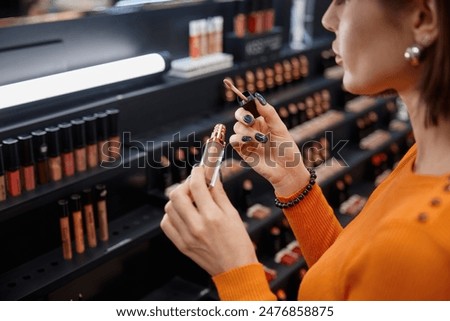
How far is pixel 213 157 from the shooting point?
80 cm

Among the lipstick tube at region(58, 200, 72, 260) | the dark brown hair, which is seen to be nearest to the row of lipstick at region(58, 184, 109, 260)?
the lipstick tube at region(58, 200, 72, 260)

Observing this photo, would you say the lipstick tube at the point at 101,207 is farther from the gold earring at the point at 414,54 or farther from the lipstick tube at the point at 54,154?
the gold earring at the point at 414,54

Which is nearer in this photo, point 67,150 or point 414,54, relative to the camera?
point 414,54

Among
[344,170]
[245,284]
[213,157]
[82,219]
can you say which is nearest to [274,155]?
[213,157]

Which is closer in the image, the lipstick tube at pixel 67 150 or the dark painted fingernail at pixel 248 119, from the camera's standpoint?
the dark painted fingernail at pixel 248 119

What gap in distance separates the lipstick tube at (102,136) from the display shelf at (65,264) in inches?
9.5

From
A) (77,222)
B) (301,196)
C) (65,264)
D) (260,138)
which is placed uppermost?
(260,138)

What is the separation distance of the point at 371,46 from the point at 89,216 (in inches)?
38.7

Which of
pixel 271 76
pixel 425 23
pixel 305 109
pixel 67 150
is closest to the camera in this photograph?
pixel 425 23

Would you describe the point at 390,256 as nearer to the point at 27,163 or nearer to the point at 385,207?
the point at 385,207

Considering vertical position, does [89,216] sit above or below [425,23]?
below

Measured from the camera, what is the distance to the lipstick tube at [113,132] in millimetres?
1472

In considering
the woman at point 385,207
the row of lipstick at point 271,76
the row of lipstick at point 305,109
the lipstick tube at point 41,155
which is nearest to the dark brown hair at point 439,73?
the woman at point 385,207

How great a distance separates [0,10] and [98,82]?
41 centimetres
